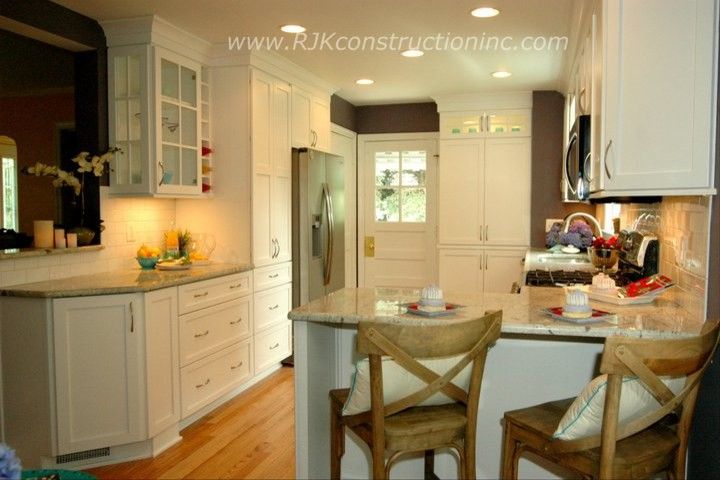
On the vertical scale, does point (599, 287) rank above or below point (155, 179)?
below

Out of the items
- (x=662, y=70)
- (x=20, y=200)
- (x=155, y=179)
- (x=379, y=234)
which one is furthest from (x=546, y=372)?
(x=379, y=234)

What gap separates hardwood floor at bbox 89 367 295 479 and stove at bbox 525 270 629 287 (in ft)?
5.25

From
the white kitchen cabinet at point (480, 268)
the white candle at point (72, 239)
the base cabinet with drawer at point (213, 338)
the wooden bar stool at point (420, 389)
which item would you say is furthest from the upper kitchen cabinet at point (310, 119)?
the wooden bar stool at point (420, 389)

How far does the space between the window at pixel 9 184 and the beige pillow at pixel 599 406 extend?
2.87m

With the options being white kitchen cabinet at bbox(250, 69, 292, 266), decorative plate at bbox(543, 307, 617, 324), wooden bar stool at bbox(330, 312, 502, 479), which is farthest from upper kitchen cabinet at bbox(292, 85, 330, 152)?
wooden bar stool at bbox(330, 312, 502, 479)

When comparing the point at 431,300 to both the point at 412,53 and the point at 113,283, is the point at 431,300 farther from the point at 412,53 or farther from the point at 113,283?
the point at 412,53

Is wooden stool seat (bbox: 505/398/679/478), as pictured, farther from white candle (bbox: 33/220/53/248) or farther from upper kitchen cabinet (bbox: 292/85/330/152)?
upper kitchen cabinet (bbox: 292/85/330/152)

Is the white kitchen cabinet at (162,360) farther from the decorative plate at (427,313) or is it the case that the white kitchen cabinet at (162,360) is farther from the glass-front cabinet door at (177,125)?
the decorative plate at (427,313)

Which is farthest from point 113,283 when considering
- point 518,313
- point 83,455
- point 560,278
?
point 560,278

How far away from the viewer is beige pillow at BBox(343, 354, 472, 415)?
1825 millimetres

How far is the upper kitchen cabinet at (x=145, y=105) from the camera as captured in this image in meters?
3.67

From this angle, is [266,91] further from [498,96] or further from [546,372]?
[546,372]

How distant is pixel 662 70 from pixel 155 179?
2.79 m

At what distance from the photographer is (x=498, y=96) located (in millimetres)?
5809
